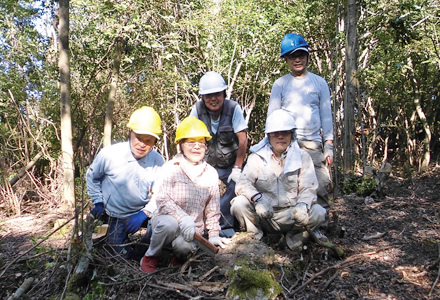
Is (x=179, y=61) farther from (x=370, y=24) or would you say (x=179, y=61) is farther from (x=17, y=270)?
(x=17, y=270)

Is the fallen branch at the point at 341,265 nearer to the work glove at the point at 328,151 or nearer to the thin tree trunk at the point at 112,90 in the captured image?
the work glove at the point at 328,151

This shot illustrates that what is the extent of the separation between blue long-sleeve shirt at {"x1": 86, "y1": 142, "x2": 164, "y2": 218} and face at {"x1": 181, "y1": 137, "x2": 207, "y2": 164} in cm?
64

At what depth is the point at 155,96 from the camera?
373 inches

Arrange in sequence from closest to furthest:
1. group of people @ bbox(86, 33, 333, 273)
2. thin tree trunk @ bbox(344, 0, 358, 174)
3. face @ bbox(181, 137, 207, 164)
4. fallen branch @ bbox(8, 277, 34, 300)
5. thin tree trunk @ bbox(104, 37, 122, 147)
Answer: fallen branch @ bbox(8, 277, 34, 300) < group of people @ bbox(86, 33, 333, 273) < face @ bbox(181, 137, 207, 164) < thin tree trunk @ bbox(344, 0, 358, 174) < thin tree trunk @ bbox(104, 37, 122, 147)

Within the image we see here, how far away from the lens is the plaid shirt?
11.4ft

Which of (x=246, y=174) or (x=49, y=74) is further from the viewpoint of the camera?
(x=49, y=74)

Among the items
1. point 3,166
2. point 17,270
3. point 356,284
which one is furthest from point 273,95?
point 3,166

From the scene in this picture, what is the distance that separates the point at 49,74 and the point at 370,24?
739cm

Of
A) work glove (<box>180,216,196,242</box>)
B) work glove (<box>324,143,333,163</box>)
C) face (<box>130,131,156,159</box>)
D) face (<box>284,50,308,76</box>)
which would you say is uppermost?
face (<box>284,50,308,76</box>)

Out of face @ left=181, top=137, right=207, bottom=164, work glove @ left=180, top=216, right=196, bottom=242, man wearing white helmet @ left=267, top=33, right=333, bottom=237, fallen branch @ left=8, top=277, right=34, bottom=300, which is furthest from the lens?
man wearing white helmet @ left=267, top=33, right=333, bottom=237

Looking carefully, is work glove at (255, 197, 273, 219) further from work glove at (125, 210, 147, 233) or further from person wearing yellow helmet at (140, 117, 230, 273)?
work glove at (125, 210, 147, 233)

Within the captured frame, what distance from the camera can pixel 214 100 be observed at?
4.19m

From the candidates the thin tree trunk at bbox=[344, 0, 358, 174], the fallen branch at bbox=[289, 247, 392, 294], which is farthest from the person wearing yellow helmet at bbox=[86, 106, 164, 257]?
the thin tree trunk at bbox=[344, 0, 358, 174]

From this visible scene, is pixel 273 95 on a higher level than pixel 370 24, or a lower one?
lower
